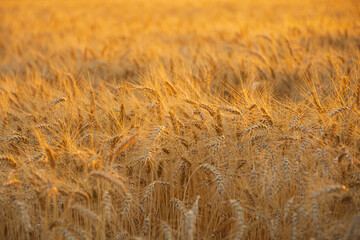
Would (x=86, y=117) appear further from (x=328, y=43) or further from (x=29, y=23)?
(x=29, y=23)

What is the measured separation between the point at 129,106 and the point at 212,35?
409 cm

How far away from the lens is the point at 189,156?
2002mm

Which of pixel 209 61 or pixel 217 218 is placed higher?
pixel 209 61

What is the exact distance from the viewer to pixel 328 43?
185 inches

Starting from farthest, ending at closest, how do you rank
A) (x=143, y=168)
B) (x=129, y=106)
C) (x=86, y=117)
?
1. (x=129, y=106)
2. (x=86, y=117)
3. (x=143, y=168)

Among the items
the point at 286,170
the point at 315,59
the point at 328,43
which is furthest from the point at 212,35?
the point at 286,170

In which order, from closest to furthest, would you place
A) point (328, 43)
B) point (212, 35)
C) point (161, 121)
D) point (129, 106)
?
point (161, 121) < point (129, 106) < point (328, 43) < point (212, 35)

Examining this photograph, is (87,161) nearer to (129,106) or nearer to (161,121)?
(161,121)

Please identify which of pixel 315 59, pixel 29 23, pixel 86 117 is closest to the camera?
pixel 86 117

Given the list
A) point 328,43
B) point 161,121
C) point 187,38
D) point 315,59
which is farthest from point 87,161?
point 187,38

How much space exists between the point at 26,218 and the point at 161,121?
40.7 inches

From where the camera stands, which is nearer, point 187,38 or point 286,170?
point 286,170

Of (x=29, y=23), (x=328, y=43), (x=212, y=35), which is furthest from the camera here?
(x=29, y=23)

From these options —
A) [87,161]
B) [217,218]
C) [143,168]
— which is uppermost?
[87,161]
